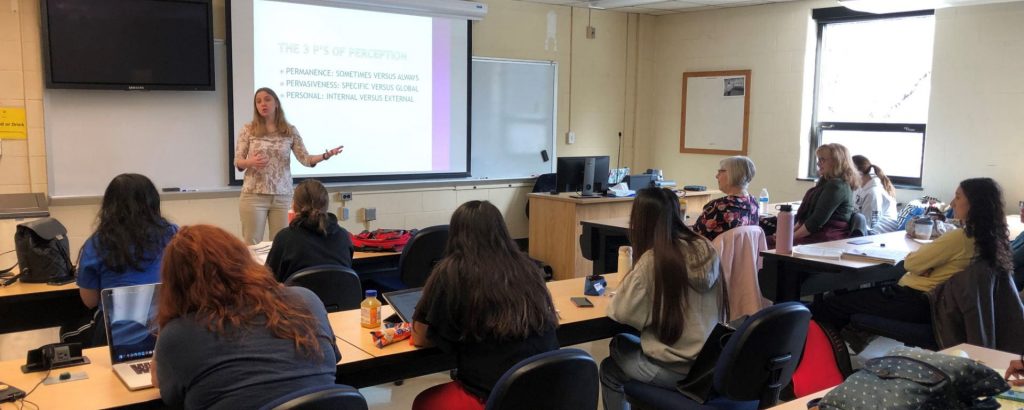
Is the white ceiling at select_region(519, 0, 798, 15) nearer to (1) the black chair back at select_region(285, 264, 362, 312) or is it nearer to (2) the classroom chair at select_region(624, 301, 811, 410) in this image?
(1) the black chair back at select_region(285, 264, 362, 312)

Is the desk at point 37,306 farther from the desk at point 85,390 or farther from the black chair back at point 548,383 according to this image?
the black chair back at point 548,383

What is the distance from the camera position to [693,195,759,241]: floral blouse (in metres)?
3.97

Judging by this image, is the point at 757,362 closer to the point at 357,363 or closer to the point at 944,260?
the point at 357,363

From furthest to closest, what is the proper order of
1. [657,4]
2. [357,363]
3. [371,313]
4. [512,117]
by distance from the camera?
[657,4]
[512,117]
[371,313]
[357,363]

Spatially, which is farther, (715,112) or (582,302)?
(715,112)

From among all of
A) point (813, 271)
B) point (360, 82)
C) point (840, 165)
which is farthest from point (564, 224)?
point (813, 271)

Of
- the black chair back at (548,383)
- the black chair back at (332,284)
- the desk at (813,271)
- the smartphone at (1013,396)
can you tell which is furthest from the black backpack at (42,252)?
the smartphone at (1013,396)

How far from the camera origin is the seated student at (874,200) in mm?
5582

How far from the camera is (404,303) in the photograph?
284cm

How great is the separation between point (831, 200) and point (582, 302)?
2.77m

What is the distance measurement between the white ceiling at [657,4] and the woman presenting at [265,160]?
3.26 meters

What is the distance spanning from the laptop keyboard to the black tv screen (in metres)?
3.55

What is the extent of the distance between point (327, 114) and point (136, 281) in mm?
3497

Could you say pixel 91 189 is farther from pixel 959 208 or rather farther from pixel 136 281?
pixel 959 208
